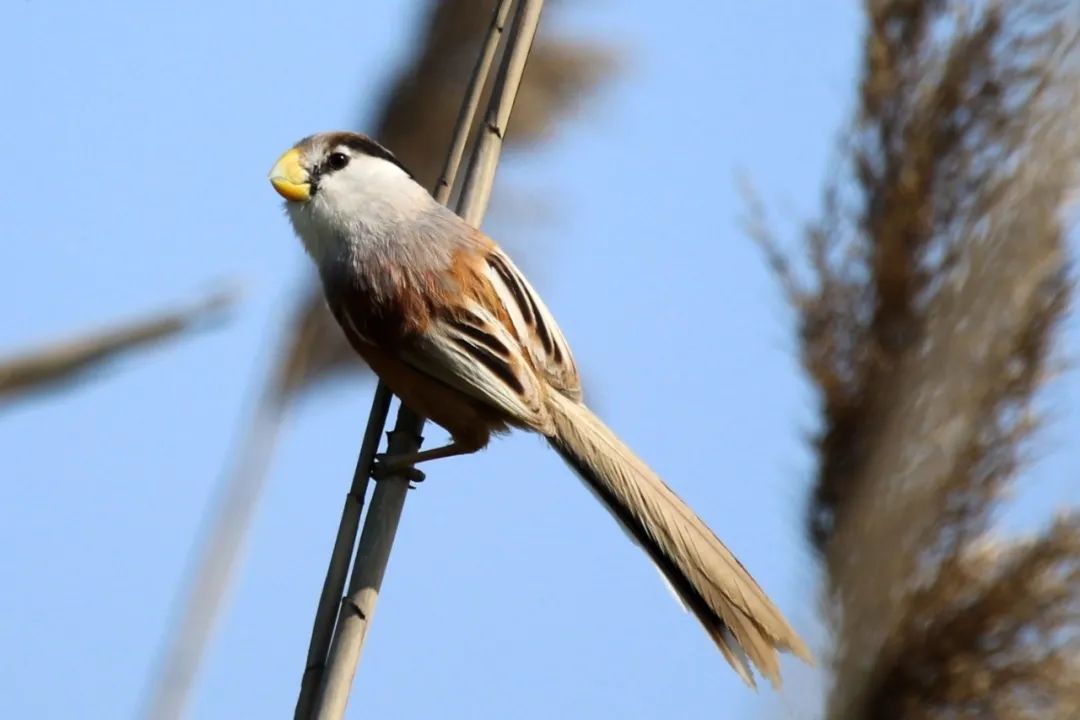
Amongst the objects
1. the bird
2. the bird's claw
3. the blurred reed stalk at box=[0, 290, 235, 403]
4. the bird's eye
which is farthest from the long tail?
the blurred reed stalk at box=[0, 290, 235, 403]

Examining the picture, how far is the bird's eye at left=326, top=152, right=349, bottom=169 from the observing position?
2.49 m

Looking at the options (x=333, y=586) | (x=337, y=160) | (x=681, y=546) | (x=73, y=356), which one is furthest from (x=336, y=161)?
(x=73, y=356)

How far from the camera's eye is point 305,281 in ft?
7.68

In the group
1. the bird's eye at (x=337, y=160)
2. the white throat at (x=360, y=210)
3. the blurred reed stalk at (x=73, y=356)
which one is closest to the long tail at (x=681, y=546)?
the white throat at (x=360, y=210)

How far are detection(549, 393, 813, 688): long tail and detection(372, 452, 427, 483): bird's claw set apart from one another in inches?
13.2

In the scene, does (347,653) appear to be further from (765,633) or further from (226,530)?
(765,633)

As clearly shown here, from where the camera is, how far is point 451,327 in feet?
7.62

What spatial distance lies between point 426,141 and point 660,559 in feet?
2.92

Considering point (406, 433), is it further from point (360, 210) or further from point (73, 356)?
point (73, 356)

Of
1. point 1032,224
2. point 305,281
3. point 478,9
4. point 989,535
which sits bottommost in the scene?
point 989,535

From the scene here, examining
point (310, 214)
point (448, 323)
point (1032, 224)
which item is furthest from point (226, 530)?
point (1032, 224)

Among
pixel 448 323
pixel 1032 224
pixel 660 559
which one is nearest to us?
pixel 1032 224

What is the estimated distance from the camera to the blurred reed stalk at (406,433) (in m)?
1.51

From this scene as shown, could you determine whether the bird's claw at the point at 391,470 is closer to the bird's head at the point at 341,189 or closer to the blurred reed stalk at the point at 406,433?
the blurred reed stalk at the point at 406,433
